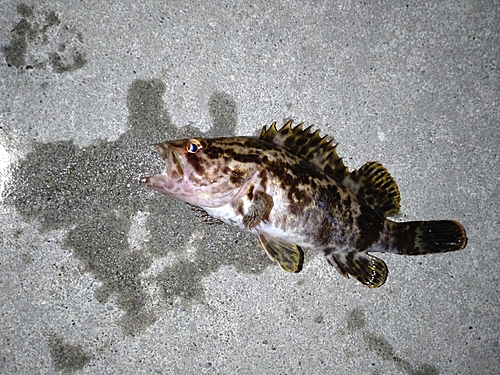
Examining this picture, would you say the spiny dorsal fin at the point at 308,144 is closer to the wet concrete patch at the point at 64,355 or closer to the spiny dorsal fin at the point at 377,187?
the spiny dorsal fin at the point at 377,187

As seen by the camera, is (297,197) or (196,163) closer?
(196,163)

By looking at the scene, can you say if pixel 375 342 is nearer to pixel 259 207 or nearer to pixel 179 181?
pixel 259 207

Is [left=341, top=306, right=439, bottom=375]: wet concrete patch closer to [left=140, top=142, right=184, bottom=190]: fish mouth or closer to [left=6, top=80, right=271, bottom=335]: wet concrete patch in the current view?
[left=6, top=80, right=271, bottom=335]: wet concrete patch

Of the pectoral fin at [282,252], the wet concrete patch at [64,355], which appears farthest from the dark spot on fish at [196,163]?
the wet concrete patch at [64,355]

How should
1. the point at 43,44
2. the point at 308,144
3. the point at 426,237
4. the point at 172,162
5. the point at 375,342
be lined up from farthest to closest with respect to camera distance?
the point at 375,342
the point at 426,237
the point at 43,44
the point at 308,144
the point at 172,162

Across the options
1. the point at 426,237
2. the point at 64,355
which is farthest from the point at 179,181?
the point at 426,237
